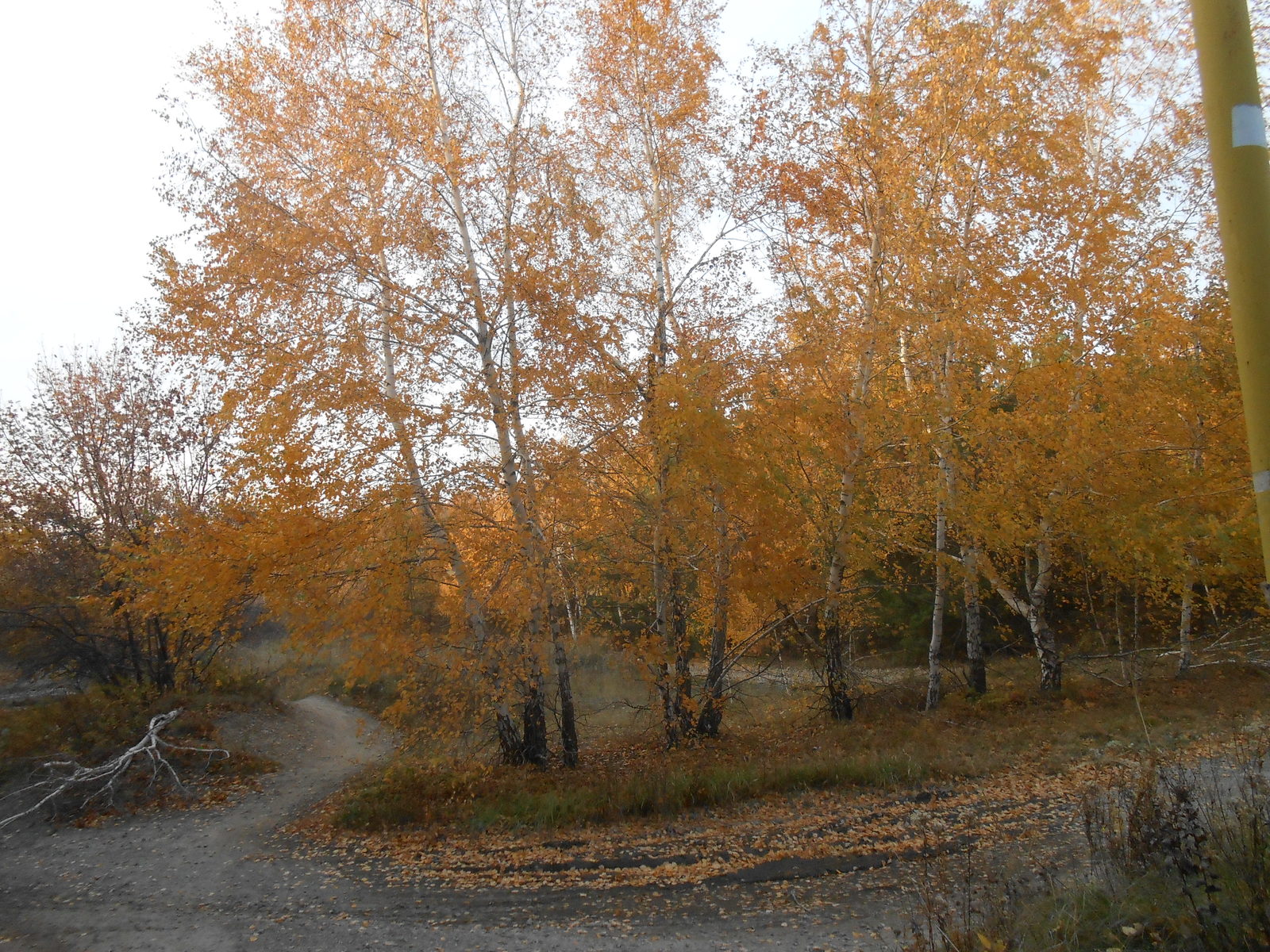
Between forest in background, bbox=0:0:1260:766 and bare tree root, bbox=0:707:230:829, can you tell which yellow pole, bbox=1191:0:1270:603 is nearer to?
forest in background, bbox=0:0:1260:766

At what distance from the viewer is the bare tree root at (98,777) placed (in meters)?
9.58

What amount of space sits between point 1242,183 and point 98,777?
12.6 metres

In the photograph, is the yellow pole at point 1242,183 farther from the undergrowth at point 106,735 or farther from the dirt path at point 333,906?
the undergrowth at point 106,735

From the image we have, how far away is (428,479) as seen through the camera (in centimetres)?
884

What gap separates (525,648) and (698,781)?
255cm

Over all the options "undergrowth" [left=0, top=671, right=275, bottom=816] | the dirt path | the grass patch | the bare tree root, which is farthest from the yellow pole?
"undergrowth" [left=0, top=671, right=275, bottom=816]

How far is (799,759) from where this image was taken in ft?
30.9

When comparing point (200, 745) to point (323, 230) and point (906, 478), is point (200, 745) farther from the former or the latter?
point (906, 478)

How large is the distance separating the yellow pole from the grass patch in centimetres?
761

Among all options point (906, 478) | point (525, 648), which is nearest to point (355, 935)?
point (525, 648)

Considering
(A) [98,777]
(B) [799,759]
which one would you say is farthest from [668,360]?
(A) [98,777]

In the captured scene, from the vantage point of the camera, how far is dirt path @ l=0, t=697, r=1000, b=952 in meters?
5.43

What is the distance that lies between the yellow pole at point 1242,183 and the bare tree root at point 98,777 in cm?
1136

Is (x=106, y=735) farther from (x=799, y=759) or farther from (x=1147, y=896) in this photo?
(x=1147, y=896)
